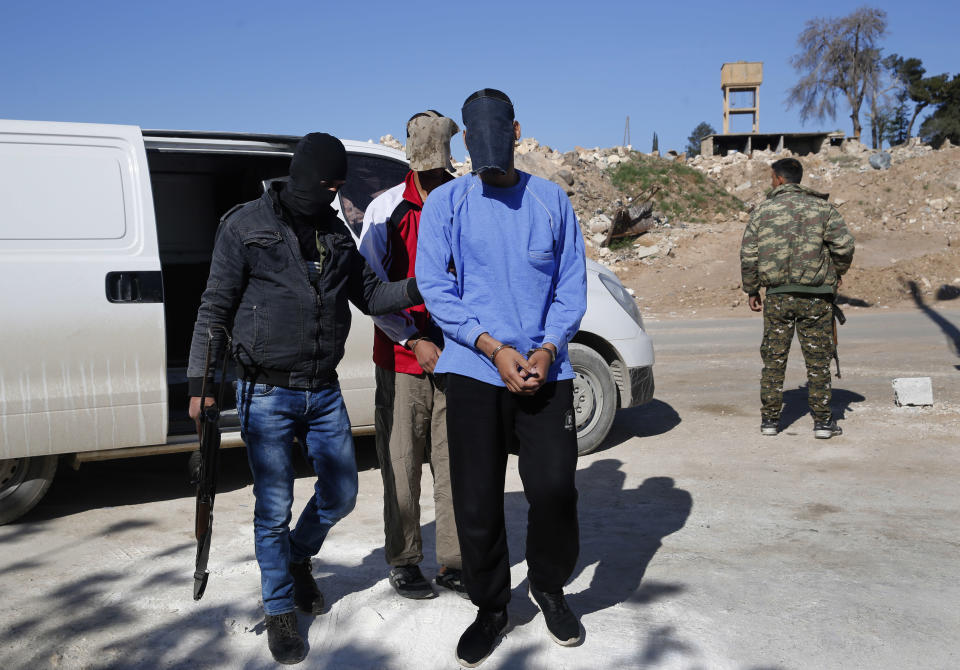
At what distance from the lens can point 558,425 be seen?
305 cm

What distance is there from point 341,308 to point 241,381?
0.47 m

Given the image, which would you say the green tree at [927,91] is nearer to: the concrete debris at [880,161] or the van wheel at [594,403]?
the concrete debris at [880,161]

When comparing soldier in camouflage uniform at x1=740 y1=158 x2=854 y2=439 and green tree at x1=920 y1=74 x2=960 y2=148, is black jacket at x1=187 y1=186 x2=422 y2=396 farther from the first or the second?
green tree at x1=920 y1=74 x2=960 y2=148

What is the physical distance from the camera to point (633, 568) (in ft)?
13.0

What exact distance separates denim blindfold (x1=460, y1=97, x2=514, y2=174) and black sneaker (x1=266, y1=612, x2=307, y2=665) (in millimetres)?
1833

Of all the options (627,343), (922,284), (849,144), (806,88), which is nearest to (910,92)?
(806,88)

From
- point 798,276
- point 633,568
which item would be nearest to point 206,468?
point 633,568

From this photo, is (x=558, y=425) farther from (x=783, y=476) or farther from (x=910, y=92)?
(x=910, y=92)

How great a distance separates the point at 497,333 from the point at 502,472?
534mm

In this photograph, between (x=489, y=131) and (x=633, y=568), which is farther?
(x=633, y=568)

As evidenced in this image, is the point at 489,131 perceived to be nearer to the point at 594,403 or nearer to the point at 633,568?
the point at 633,568

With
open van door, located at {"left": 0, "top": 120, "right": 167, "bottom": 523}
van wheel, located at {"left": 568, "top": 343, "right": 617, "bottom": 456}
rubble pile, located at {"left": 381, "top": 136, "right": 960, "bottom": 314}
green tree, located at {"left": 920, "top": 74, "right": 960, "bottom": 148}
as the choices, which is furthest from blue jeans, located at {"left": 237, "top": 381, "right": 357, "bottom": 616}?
green tree, located at {"left": 920, "top": 74, "right": 960, "bottom": 148}

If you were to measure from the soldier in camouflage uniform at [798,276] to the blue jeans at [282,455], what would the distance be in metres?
4.04

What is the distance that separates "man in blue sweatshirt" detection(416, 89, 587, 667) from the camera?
302cm
